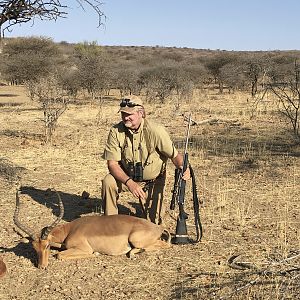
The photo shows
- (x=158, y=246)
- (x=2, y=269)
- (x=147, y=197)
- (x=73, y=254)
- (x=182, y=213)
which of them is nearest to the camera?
(x=2, y=269)

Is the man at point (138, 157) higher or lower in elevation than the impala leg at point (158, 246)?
higher

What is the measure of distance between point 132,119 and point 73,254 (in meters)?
1.69

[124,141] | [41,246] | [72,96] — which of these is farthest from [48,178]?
[72,96]

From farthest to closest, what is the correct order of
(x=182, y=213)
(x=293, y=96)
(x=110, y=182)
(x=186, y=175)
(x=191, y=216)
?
1. (x=293, y=96)
2. (x=191, y=216)
3. (x=110, y=182)
4. (x=186, y=175)
5. (x=182, y=213)

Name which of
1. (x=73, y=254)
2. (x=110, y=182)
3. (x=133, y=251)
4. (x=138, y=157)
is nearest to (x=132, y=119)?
(x=138, y=157)

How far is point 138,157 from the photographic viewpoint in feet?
20.1

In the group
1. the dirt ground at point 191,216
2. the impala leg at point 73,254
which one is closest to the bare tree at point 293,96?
the dirt ground at point 191,216

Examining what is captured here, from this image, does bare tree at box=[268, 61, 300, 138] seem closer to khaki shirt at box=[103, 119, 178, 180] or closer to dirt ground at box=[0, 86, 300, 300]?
dirt ground at box=[0, 86, 300, 300]

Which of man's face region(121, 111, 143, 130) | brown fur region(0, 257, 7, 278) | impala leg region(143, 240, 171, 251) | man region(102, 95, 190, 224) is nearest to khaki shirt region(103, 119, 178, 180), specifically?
man region(102, 95, 190, 224)

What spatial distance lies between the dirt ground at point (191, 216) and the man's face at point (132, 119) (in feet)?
4.46

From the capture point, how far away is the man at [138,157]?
5.98 meters

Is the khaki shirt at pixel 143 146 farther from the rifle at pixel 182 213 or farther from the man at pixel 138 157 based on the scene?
the rifle at pixel 182 213

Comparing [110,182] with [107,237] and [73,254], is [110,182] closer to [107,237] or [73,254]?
[107,237]

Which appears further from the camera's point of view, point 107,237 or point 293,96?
point 293,96
